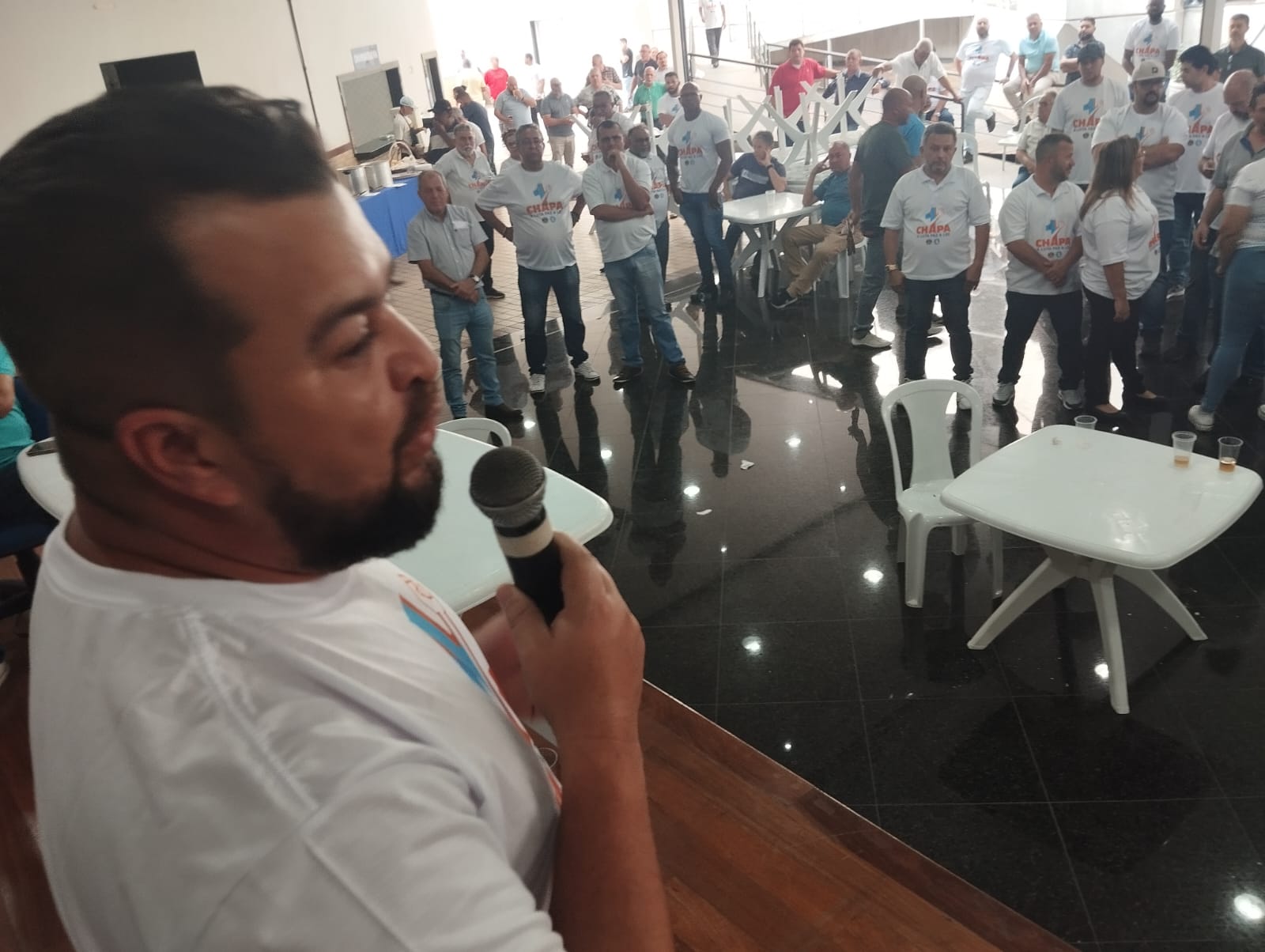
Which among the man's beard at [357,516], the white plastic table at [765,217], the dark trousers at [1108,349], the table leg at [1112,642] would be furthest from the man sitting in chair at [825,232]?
the man's beard at [357,516]

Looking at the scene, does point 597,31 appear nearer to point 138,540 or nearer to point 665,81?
point 665,81

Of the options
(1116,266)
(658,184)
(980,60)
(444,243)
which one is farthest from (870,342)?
(980,60)

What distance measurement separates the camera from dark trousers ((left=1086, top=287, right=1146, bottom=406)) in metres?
4.41

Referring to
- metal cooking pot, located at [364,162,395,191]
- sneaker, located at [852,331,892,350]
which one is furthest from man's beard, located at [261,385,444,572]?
metal cooking pot, located at [364,162,395,191]

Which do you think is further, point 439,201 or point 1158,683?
point 439,201

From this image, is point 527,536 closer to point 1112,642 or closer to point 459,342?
point 1112,642

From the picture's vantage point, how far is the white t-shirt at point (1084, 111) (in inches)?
236

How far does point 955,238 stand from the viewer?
15.4 ft

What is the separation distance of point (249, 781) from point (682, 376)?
16.9 ft

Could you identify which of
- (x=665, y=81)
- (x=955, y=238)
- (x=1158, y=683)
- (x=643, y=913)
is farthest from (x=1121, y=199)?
(x=665, y=81)

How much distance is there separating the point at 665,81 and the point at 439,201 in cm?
586

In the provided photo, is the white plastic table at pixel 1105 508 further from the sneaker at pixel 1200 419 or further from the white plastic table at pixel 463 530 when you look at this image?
the sneaker at pixel 1200 419

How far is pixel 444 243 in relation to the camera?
16.1 ft

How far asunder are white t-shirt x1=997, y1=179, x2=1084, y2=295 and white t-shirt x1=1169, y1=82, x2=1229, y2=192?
1.69m
